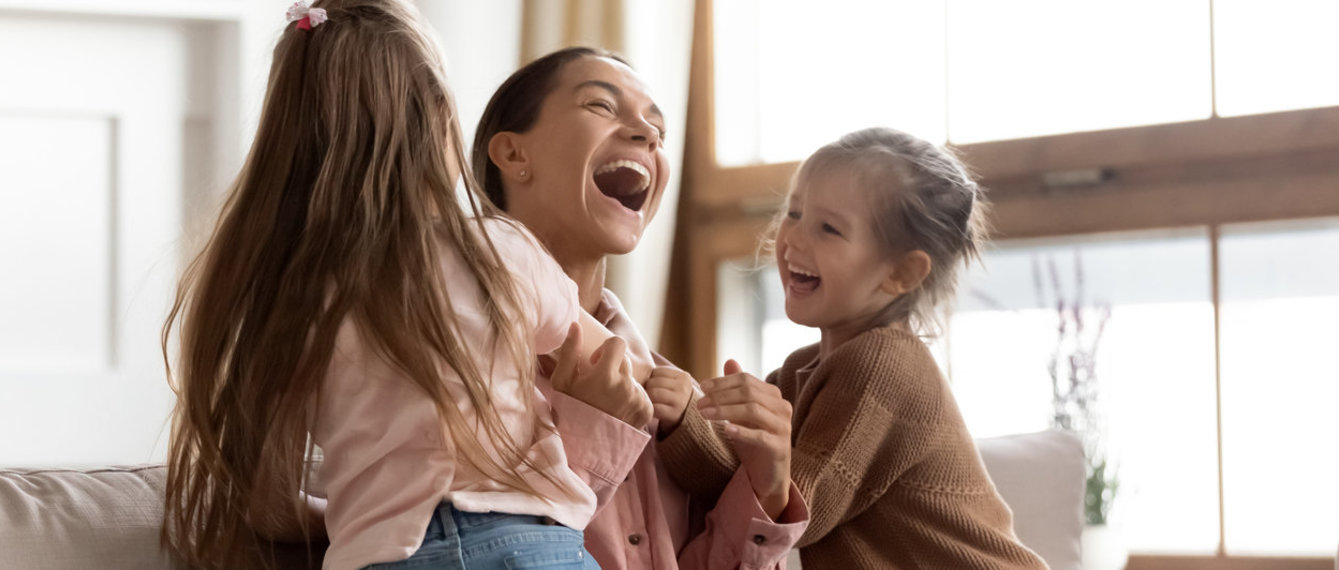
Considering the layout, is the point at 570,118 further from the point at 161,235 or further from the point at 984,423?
the point at 161,235

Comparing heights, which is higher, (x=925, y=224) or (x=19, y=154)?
(x=19, y=154)

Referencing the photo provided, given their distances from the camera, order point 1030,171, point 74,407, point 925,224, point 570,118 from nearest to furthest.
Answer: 1. point 570,118
2. point 925,224
3. point 1030,171
4. point 74,407

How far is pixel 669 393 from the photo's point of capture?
5.00 ft

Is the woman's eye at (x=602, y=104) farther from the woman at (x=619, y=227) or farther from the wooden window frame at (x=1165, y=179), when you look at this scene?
the wooden window frame at (x=1165, y=179)

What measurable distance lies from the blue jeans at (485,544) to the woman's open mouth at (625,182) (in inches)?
20.3

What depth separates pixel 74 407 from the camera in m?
Answer: 3.04

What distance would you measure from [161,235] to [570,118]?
1.80m

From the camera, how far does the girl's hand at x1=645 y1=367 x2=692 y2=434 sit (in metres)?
1.52

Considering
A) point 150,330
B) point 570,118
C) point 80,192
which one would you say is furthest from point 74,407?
point 570,118

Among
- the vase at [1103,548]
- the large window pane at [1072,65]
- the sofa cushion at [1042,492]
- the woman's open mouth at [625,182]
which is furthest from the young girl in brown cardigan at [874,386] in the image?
the large window pane at [1072,65]

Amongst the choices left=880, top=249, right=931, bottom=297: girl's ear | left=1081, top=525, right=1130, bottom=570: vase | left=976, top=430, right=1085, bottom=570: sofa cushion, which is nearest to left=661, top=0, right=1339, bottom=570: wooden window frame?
left=1081, top=525, right=1130, bottom=570: vase

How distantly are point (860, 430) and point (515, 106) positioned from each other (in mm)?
549

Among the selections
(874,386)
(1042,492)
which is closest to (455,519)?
(874,386)

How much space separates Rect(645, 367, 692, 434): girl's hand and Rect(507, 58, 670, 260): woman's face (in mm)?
199
